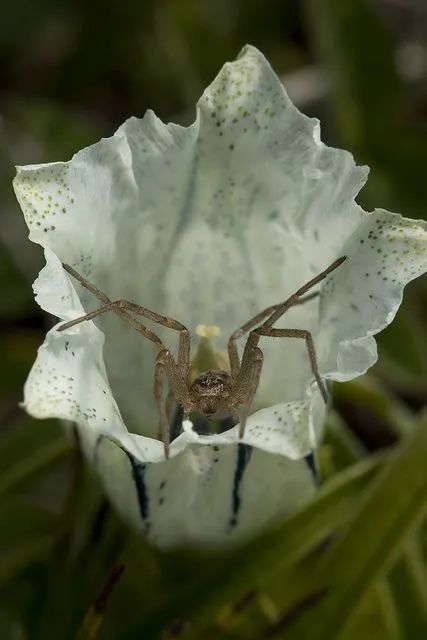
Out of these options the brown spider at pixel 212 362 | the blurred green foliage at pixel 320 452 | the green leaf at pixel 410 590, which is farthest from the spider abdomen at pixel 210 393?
the green leaf at pixel 410 590

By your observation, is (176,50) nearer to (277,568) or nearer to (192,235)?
(192,235)

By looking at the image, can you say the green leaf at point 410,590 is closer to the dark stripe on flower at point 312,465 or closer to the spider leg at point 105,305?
the dark stripe on flower at point 312,465

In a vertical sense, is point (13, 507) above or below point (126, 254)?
below

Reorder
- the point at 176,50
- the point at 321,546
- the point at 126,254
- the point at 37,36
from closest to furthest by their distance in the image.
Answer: the point at 126,254 < the point at 321,546 < the point at 176,50 < the point at 37,36

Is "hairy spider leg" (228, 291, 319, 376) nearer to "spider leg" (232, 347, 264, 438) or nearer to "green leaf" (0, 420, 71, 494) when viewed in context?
"spider leg" (232, 347, 264, 438)

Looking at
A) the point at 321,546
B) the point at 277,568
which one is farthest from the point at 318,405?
the point at 321,546

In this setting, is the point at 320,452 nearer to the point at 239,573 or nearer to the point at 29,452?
the point at 239,573

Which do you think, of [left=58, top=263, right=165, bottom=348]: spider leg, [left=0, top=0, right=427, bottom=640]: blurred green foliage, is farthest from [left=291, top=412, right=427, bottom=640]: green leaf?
[left=58, top=263, right=165, bottom=348]: spider leg

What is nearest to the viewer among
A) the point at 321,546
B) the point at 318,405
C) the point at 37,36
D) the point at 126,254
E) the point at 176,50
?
the point at 318,405
